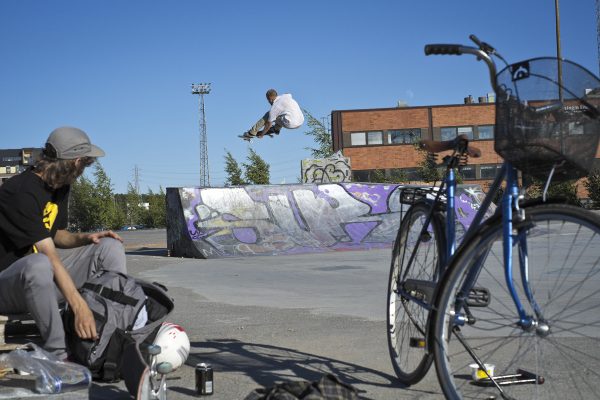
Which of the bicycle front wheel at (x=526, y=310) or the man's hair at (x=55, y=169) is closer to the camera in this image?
the bicycle front wheel at (x=526, y=310)

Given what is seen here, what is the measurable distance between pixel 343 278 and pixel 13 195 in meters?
7.37

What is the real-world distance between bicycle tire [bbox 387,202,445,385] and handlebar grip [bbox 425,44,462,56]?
0.92 m

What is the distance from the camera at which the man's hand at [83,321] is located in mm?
3861

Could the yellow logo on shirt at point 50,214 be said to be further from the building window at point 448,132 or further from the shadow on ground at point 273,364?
the building window at point 448,132

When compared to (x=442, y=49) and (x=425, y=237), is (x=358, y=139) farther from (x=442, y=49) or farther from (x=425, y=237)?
(x=442, y=49)

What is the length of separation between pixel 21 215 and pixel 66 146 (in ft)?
1.71

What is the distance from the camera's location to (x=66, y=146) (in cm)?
421

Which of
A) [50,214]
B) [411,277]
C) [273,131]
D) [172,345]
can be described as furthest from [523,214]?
[273,131]

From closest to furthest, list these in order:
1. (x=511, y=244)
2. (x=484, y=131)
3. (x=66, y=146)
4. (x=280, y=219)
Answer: (x=511, y=244), (x=66, y=146), (x=280, y=219), (x=484, y=131)

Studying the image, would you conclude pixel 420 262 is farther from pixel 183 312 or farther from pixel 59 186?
pixel 183 312

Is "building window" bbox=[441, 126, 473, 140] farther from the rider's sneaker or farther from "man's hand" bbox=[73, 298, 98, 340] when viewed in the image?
"man's hand" bbox=[73, 298, 98, 340]

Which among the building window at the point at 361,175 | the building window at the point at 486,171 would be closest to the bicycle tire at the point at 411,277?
the building window at the point at 361,175

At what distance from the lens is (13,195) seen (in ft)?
13.3

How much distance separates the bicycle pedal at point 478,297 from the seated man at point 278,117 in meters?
7.34
